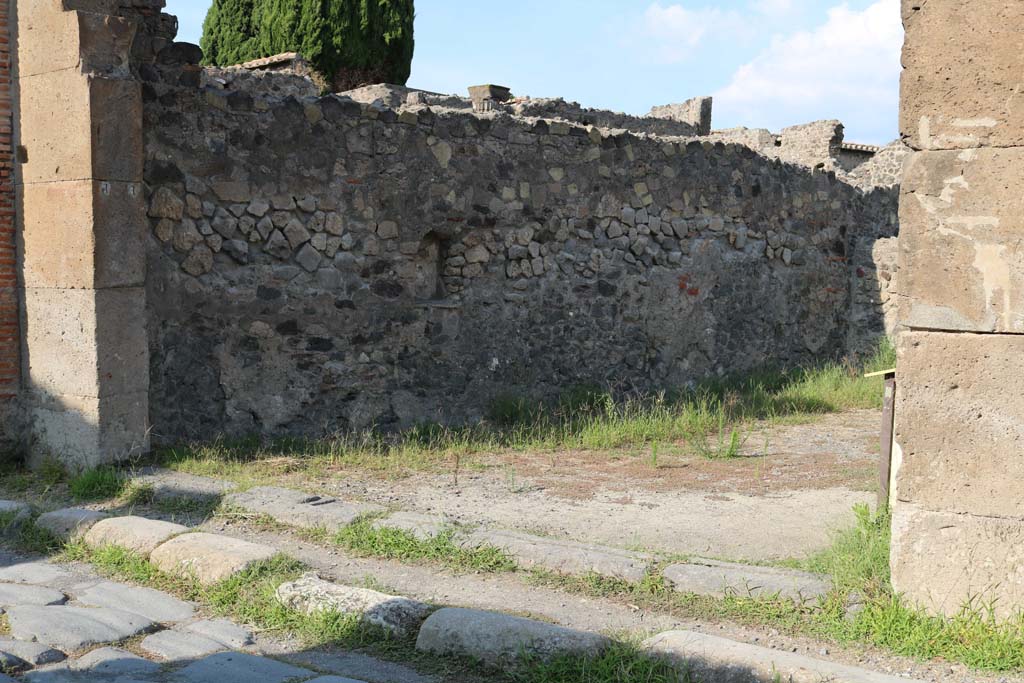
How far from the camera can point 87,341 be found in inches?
245

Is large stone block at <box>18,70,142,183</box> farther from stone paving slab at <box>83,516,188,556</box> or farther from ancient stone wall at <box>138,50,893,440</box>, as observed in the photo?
stone paving slab at <box>83,516,188,556</box>

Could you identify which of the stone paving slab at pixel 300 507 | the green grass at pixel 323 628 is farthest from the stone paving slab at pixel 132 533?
the stone paving slab at pixel 300 507

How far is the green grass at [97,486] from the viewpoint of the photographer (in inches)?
234

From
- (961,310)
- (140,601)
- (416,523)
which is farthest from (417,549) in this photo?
(961,310)

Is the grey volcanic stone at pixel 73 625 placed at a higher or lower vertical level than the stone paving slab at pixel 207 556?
lower

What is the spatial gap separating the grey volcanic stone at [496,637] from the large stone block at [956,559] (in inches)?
48.2

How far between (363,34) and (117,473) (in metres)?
19.9

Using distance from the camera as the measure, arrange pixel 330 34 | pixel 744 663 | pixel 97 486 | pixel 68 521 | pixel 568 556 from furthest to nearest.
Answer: pixel 330 34 → pixel 97 486 → pixel 68 521 → pixel 568 556 → pixel 744 663

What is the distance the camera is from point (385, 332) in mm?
7711

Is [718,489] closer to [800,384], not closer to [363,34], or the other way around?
[800,384]

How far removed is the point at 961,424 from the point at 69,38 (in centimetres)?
540

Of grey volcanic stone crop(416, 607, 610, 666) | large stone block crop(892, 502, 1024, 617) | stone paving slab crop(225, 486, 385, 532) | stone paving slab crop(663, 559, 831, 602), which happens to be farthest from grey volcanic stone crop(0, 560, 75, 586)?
large stone block crop(892, 502, 1024, 617)

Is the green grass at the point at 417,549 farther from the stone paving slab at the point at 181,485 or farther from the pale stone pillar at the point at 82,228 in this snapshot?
the pale stone pillar at the point at 82,228

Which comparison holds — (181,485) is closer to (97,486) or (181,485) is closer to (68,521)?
(97,486)
